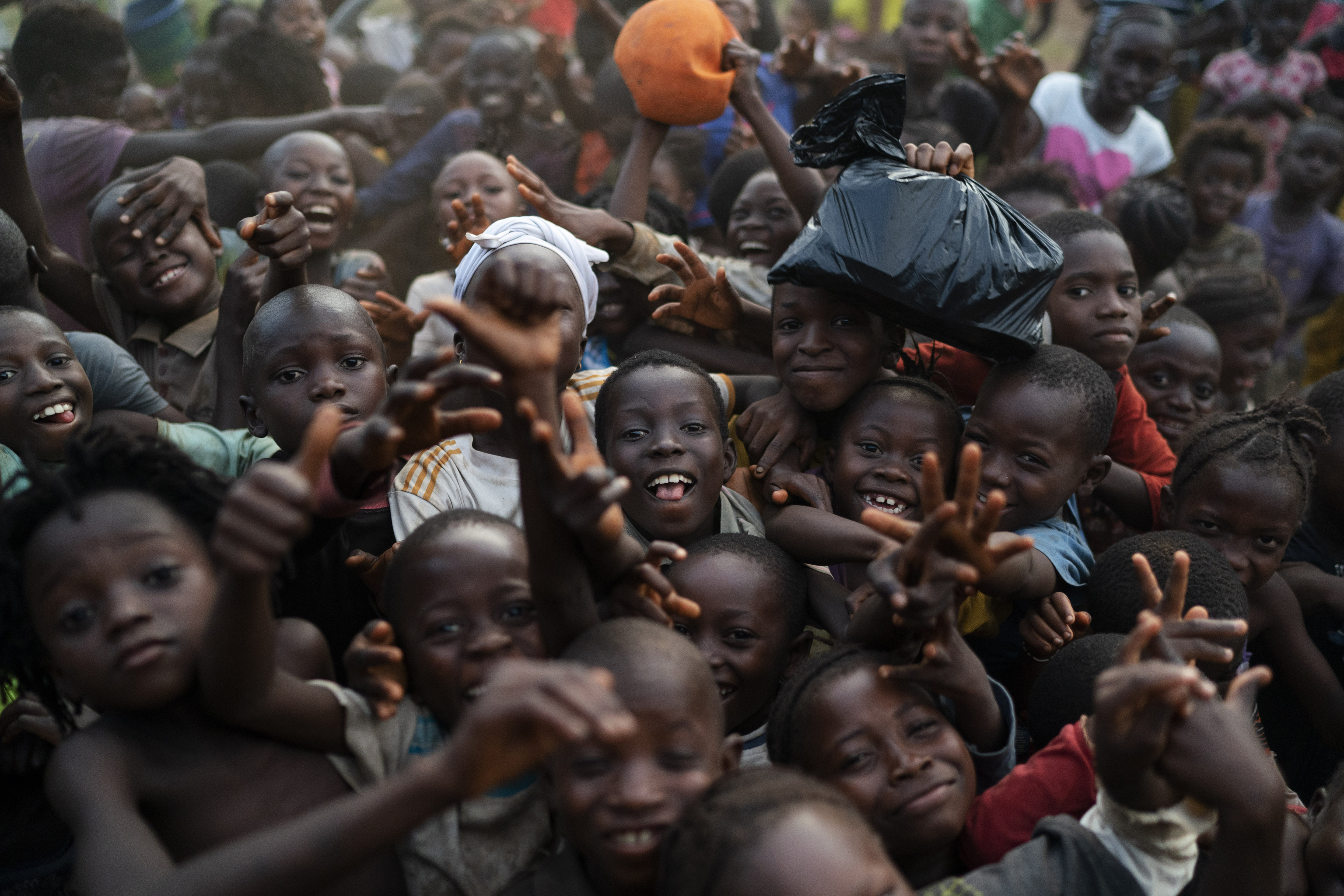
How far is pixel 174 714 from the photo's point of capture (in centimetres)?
186

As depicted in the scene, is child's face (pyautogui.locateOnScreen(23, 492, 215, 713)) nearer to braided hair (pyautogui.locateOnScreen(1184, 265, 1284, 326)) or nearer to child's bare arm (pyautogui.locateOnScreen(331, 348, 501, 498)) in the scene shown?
child's bare arm (pyautogui.locateOnScreen(331, 348, 501, 498))

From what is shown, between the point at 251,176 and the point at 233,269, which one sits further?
the point at 251,176

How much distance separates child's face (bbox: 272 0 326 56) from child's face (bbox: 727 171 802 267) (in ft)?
12.8

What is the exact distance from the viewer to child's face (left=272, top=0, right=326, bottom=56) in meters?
6.77

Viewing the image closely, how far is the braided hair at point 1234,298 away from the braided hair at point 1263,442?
1.47m

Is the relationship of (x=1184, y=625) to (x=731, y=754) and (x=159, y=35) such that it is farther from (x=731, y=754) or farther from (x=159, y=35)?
(x=159, y=35)

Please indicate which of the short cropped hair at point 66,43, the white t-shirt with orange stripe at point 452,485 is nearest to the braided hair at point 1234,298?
the white t-shirt with orange stripe at point 452,485

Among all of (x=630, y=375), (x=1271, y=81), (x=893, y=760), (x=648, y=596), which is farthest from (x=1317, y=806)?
(x=1271, y=81)

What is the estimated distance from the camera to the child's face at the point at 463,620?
6.70ft

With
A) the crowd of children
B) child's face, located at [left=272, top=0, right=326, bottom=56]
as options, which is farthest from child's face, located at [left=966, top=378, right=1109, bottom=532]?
child's face, located at [left=272, top=0, right=326, bottom=56]

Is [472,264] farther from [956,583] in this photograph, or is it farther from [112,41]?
[112,41]

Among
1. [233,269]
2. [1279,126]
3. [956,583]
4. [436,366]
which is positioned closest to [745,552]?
[956,583]

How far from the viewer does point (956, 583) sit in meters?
1.95

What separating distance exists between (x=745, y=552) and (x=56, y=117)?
4148mm
